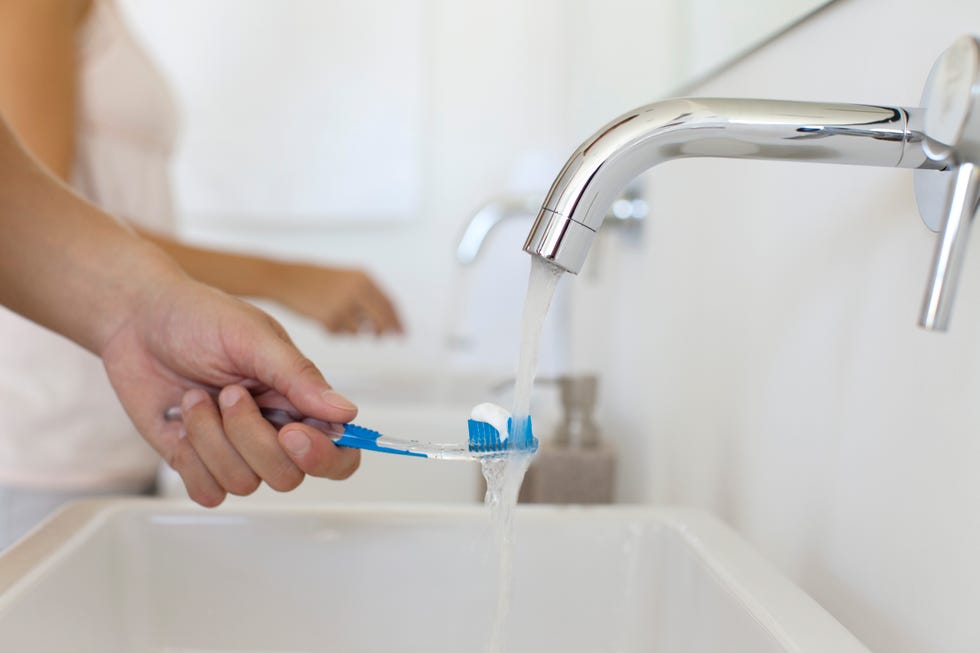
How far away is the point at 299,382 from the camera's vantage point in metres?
0.40

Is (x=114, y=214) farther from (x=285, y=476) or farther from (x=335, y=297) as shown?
(x=285, y=476)

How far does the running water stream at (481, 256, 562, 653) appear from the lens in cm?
32

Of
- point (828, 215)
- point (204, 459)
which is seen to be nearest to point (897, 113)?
point (828, 215)

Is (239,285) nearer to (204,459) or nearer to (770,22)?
(204,459)

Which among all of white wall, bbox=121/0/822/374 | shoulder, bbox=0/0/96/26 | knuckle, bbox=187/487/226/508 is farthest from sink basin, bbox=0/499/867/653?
white wall, bbox=121/0/822/374

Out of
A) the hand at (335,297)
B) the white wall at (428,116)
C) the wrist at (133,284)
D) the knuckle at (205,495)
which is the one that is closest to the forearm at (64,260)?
the wrist at (133,284)

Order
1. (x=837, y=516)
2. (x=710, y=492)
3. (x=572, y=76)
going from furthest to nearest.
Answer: (x=572, y=76) < (x=710, y=492) < (x=837, y=516)

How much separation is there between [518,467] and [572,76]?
1.00 m

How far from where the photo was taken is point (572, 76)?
1268 mm

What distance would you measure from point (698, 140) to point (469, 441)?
0.16m

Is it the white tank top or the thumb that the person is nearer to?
the white tank top

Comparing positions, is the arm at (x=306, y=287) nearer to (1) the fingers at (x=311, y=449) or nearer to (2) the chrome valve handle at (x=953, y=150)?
(1) the fingers at (x=311, y=449)

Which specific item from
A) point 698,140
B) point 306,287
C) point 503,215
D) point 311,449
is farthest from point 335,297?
point 698,140

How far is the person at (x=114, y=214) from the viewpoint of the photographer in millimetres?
704
